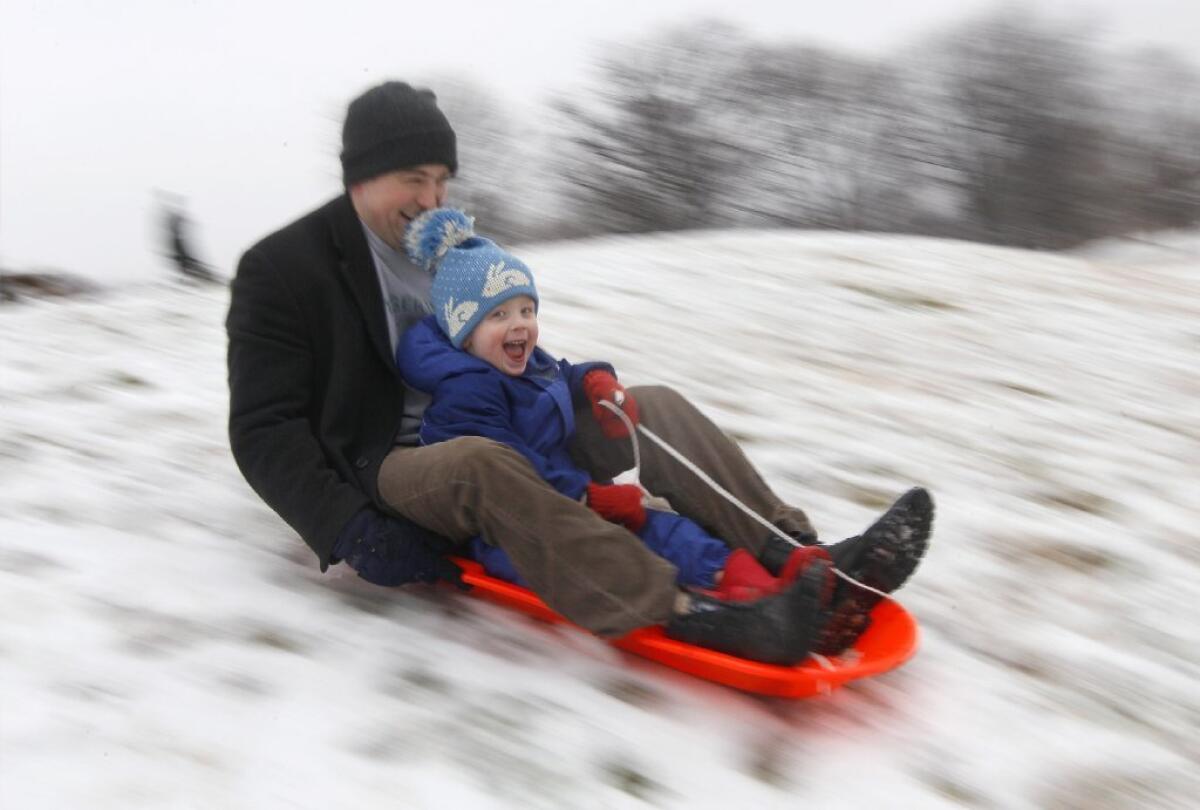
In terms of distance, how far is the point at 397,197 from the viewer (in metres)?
2.57

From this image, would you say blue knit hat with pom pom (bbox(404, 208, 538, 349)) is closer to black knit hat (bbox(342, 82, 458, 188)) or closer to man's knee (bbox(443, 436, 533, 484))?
black knit hat (bbox(342, 82, 458, 188))

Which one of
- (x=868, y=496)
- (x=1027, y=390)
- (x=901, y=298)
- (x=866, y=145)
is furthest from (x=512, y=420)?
(x=866, y=145)

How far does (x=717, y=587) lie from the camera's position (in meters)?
2.36

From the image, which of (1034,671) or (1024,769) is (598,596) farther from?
(1034,671)

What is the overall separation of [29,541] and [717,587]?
1485 millimetres

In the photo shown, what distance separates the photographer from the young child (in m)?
2.36

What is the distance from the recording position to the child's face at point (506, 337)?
2.47 metres

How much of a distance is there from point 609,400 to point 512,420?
0.70 feet

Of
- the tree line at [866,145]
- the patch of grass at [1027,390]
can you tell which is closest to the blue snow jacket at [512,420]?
the patch of grass at [1027,390]

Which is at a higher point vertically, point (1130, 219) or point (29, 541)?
point (29, 541)

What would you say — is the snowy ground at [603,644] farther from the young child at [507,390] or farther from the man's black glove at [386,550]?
the young child at [507,390]

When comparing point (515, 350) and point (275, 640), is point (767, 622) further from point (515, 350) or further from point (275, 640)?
point (275, 640)

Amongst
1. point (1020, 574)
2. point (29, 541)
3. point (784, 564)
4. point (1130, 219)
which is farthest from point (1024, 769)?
point (1130, 219)

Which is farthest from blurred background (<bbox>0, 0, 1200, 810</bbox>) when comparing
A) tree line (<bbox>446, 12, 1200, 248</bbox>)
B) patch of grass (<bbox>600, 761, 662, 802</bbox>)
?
tree line (<bbox>446, 12, 1200, 248</bbox>)
